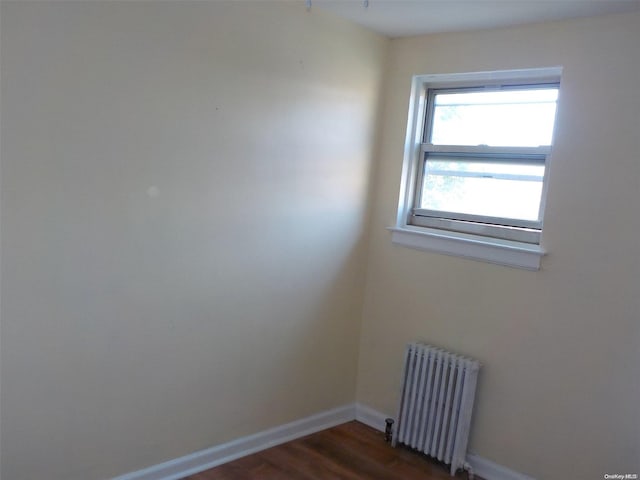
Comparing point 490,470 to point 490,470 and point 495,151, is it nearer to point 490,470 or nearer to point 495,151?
point 490,470

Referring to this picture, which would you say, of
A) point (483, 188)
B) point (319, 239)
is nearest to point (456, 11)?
point (483, 188)

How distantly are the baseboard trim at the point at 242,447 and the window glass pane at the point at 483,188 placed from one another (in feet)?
→ 4.88

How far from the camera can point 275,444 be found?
3.02 m

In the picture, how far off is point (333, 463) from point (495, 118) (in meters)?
2.16

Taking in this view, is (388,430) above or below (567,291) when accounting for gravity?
below

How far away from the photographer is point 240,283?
2.72 meters

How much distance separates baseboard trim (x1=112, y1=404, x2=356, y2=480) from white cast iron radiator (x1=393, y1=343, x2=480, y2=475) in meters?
0.44

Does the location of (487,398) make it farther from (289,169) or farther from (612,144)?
(289,169)

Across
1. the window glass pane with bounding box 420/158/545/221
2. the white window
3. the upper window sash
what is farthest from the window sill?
the upper window sash

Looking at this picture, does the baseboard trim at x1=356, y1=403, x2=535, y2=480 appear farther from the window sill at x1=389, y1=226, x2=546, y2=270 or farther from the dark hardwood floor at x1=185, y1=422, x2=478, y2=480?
the window sill at x1=389, y1=226, x2=546, y2=270

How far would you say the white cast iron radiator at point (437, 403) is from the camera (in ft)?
9.35

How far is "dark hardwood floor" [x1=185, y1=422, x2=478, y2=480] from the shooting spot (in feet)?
8.95

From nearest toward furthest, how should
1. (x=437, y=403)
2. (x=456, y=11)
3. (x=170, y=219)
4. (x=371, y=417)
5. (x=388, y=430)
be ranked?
(x=170, y=219), (x=456, y=11), (x=437, y=403), (x=388, y=430), (x=371, y=417)

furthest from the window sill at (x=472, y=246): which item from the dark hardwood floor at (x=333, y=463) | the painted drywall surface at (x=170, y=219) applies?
the dark hardwood floor at (x=333, y=463)
